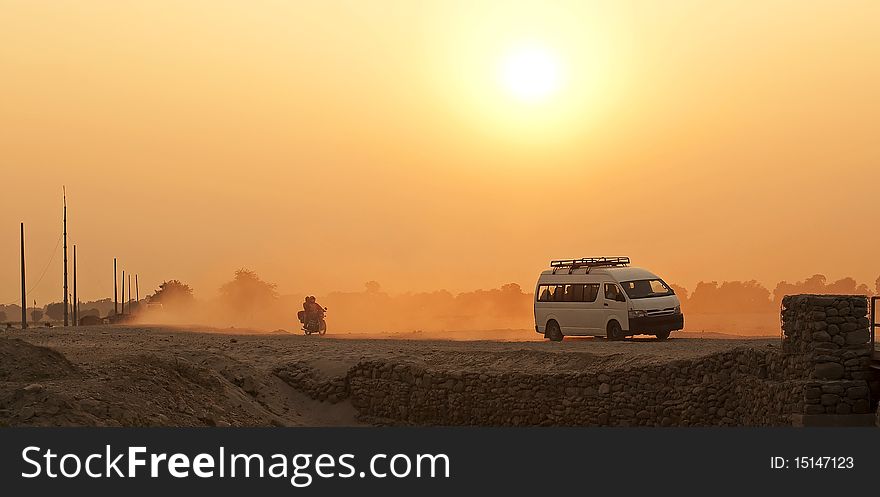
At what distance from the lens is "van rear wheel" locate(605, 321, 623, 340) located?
36.9 metres

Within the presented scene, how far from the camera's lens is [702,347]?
3222cm

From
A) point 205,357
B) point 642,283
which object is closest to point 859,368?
point 642,283

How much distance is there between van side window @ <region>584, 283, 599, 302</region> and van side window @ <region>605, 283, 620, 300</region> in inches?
17.4

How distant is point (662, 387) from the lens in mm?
27578

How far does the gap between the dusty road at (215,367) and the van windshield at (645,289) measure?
1559mm

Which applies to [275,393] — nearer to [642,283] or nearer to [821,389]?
[642,283]

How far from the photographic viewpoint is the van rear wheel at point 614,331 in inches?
1453

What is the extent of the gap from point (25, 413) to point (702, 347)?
19026 mm

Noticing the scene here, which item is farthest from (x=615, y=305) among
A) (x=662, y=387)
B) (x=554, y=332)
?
(x=662, y=387)

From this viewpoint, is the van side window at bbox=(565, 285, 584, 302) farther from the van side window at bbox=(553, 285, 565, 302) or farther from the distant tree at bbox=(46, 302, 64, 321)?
the distant tree at bbox=(46, 302, 64, 321)

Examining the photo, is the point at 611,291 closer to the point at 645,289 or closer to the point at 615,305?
the point at 615,305

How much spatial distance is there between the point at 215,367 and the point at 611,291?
13149mm

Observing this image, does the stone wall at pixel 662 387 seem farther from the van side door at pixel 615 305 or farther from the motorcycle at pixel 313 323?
the motorcycle at pixel 313 323

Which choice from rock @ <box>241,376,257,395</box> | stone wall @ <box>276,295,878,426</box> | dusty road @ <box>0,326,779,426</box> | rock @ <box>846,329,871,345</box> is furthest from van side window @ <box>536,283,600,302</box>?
rock @ <box>846,329,871,345</box>
